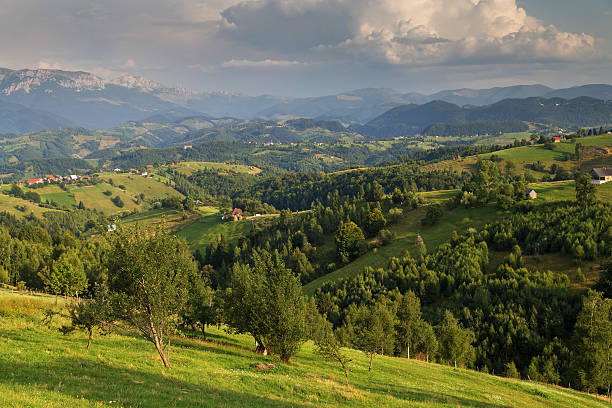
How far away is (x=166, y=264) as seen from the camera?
24359 millimetres

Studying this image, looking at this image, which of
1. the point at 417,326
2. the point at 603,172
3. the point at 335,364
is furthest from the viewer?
the point at 603,172

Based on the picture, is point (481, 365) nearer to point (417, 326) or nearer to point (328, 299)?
point (417, 326)

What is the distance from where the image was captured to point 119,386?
2167 centimetres

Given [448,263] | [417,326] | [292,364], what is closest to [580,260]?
[448,263]

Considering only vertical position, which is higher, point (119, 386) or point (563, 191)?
point (563, 191)

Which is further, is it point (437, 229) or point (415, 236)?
point (415, 236)

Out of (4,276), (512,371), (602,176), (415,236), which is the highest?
(602,176)

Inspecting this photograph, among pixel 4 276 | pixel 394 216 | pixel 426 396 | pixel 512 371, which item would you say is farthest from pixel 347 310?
pixel 4 276

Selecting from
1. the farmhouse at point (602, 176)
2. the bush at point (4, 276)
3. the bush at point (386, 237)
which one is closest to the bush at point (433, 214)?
the bush at point (386, 237)

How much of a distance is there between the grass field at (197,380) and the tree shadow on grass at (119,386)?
0.18 ft

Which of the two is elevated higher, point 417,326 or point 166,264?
point 166,264

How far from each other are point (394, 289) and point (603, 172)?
308 feet

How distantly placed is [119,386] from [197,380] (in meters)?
5.53

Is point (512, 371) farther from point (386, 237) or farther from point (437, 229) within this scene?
point (386, 237)
